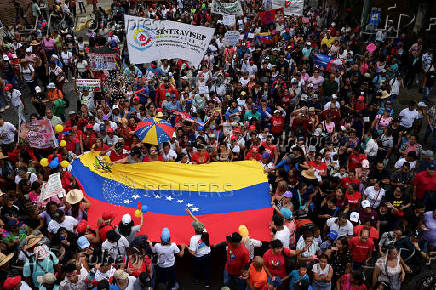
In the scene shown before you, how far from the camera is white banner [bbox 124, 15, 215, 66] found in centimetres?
1203

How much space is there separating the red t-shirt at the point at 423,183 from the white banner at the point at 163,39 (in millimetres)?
6687

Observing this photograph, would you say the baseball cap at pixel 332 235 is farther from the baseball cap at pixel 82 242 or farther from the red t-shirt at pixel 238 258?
the baseball cap at pixel 82 242

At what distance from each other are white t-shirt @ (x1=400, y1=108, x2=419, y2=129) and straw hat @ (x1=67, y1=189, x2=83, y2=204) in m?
8.27

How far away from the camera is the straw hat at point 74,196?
771cm

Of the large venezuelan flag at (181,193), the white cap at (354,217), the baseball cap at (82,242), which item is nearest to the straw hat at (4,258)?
the baseball cap at (82,242)

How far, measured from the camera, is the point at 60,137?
1006cm

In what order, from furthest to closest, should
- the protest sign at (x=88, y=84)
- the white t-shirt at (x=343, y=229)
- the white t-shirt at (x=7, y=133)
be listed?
the protest sign at (x=88, y=84)
the white t-shirt at (x=7, y=133)
the white t-shirt at (x=343, y=229)

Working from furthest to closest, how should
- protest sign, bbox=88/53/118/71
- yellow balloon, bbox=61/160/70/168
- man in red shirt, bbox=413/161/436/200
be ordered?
protest sign, bbox=88/53/118/71
yellow balloon, bbox=61/160/70/168
man in red shirt, bbox=413/161/436/200

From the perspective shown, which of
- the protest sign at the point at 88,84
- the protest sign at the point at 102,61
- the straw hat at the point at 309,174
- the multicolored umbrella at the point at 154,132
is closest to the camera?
the straw hat at the point at 309,174

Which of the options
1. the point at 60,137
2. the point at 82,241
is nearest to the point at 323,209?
the point at 82,241

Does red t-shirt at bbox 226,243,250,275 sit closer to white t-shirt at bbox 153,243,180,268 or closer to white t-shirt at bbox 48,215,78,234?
white t-shirt at bbox 153,243,180,268

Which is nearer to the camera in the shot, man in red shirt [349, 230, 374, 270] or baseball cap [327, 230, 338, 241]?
man in red shirt [349, 230, 374, 270]

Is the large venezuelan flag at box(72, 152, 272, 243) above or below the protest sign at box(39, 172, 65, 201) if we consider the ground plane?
below

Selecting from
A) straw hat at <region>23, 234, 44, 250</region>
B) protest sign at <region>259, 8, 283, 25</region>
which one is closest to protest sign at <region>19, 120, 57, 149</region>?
straw hat at <region>23, 234, 44, 250</region>
